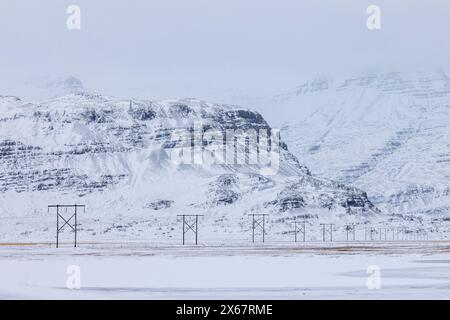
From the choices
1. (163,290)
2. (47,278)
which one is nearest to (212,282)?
(163,290)

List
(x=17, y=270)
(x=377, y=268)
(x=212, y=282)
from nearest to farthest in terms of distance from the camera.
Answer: (x=212, y=282) → (x=17, y=270) → (x=377, y=268)

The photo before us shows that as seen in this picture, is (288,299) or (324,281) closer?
(288,299)
